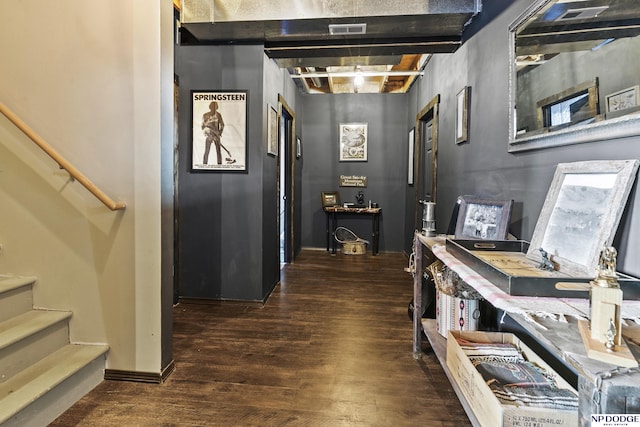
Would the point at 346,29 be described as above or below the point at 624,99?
above

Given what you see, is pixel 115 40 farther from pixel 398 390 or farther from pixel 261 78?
pixel 398 390

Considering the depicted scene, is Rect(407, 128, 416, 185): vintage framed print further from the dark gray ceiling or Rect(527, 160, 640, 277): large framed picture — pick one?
Rect(527, 160, 640, 277): large framed picture

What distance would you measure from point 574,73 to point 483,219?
0.84 metres

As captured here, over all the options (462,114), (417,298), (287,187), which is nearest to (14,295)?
(417,298)

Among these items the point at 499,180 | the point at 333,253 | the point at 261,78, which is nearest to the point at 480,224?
the point at 499,180

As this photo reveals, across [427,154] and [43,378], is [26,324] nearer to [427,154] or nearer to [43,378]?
[43,378]

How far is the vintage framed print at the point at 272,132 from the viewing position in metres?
3.45

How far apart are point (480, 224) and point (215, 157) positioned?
2.44 metres

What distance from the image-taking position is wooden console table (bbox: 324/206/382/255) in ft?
17.9

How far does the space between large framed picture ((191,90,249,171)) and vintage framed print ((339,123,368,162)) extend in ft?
9.13

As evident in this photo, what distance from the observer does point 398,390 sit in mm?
1889

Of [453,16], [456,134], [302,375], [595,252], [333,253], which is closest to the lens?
[595,252]

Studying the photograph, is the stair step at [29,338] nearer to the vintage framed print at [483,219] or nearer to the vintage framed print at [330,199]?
the vintage framed print at [483,219]

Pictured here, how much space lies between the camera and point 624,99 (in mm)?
1088
